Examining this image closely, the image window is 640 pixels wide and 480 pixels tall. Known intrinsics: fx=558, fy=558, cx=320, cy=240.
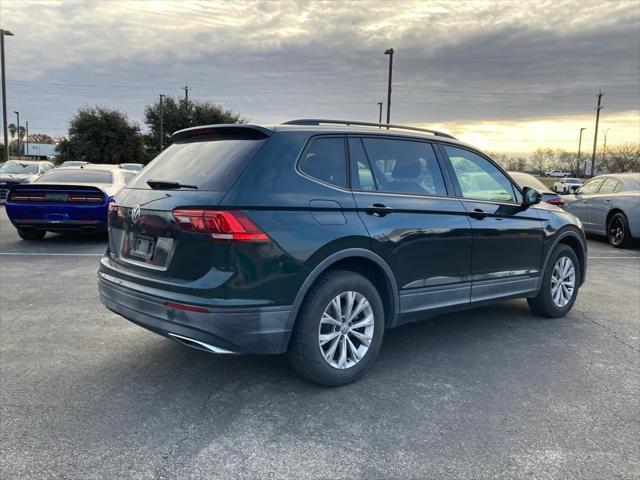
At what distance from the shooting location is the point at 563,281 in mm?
5906

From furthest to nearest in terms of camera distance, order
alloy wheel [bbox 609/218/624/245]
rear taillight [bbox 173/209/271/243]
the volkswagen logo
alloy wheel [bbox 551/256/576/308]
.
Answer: alloy wheel [bbox 609/218/624/245] < alloy wheel [bbox 551/256/576/308] < the volkswagen logo < rear taillight [bbox 173/209/271/243]

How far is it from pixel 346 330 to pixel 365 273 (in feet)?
1.56

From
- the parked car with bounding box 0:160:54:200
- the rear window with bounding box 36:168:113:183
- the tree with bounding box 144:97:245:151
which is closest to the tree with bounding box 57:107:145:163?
the tree with bounding box 144:97:245:151

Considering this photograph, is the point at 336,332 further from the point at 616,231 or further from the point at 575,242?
the point at 616,231

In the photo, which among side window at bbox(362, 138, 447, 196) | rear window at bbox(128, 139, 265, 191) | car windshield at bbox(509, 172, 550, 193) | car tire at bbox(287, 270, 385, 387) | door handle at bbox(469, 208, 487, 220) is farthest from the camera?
car windshield at bbox(509, 172, 550, 193)

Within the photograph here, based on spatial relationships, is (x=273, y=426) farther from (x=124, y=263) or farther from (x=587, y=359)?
(x=587, y=359)

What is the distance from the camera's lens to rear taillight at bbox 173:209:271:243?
3322 millimetres

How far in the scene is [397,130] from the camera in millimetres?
4672

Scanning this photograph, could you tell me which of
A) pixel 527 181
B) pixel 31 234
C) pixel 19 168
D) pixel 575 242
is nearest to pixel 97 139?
pixel 19 168

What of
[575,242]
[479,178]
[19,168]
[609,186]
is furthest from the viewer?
[19,168]

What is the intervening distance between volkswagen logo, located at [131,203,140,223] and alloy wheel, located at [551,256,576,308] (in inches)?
163

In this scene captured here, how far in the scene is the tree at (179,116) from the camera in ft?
176

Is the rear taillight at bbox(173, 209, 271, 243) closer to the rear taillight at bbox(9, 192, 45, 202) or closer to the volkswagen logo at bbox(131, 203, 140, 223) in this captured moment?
the volkswagen logo at bbox(131, 203, 140, 223)

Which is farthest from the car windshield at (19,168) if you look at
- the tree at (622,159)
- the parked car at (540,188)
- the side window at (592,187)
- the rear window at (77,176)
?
the tree at (622,159)
